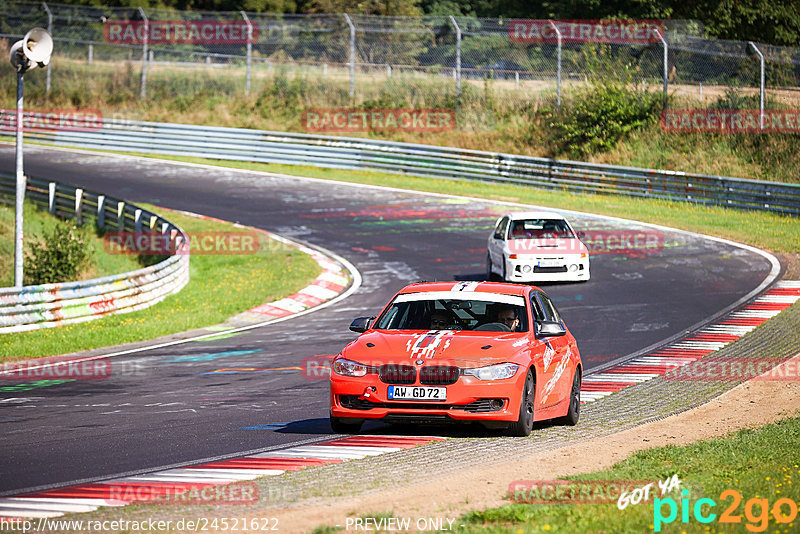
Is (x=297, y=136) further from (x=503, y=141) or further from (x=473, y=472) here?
(x=473, y=472)

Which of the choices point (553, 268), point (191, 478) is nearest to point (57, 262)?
point (553, 268)

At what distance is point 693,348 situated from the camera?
1616 centimetres

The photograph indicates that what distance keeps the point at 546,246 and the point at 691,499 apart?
16.0m

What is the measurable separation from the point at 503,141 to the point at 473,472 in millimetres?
35043

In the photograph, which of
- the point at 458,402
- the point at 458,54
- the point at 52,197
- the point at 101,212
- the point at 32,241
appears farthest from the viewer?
A: the point at 458,54

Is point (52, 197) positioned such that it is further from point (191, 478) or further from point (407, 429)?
point (191, 478)

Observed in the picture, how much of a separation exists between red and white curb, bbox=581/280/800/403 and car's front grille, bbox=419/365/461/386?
3.66m

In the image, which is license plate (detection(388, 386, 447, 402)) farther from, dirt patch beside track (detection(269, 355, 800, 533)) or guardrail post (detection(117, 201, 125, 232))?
guardrail post (detection(117, 201, 125, 232))

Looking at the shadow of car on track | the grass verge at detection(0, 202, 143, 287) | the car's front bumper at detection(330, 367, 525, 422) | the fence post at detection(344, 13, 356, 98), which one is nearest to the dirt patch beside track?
the car's front bumper at detection(330, 367, 525, 422)

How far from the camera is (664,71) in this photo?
3741 centimetres

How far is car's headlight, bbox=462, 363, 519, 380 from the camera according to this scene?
31.1 feet

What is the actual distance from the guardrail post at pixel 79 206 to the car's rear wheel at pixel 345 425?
23.3 metres

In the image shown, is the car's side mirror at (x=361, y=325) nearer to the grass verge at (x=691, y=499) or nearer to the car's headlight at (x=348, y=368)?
the car's headlight at (x=348, y=368)

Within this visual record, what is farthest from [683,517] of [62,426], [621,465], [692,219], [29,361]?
[692,219]
